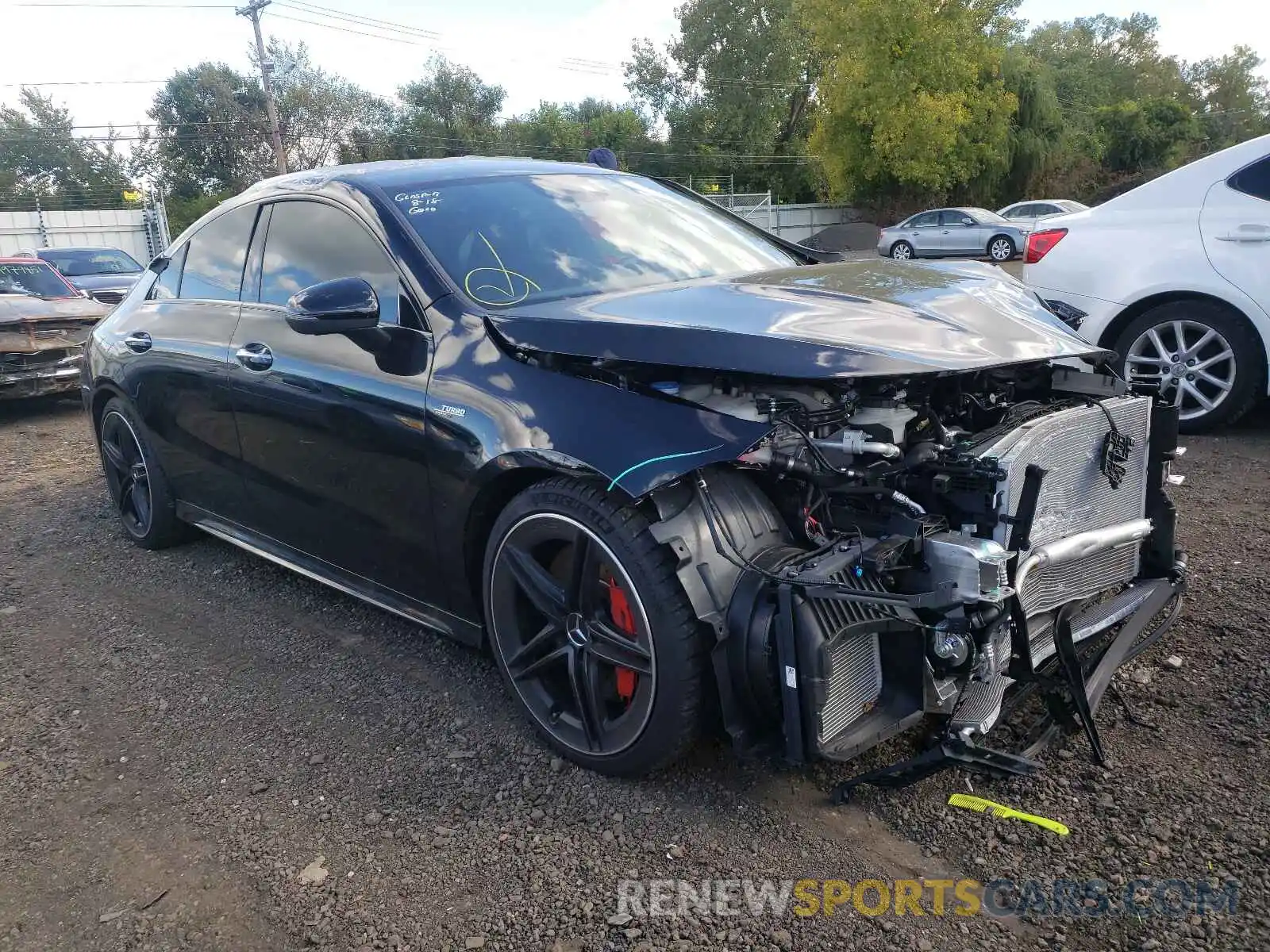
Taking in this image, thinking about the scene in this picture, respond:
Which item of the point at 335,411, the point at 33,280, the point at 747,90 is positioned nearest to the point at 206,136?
the point at 747,90

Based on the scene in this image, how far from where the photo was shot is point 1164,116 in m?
42.0

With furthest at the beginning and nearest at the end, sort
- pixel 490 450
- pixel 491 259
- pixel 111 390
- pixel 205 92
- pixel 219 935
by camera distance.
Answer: pixel 205 92 → pixel 111 390 → pixel 491 259 → pixel 490 450 → pixel 219 935

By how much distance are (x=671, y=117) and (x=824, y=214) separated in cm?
1556

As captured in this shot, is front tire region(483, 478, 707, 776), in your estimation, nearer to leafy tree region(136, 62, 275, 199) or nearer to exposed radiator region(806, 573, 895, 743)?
exposed radiator region(806, 573, 895, 743)

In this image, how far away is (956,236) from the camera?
83.5 ft

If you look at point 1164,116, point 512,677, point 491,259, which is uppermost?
point 1164,116

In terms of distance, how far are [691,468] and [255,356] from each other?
84.9 inches

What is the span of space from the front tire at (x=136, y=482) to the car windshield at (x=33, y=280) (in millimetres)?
6270

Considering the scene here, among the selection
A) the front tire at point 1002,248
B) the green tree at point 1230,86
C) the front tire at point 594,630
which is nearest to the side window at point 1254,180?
the front tire at point 594,630

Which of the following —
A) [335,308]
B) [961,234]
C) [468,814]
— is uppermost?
[961,234]

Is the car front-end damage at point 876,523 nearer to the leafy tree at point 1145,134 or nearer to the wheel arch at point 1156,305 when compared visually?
the wheel arch at point 1156,305

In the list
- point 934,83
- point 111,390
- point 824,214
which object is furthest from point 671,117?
point 111,390

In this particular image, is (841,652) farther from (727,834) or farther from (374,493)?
(374,493)

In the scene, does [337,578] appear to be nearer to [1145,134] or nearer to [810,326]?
[810,326]
